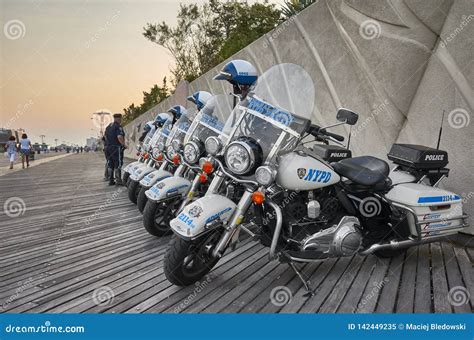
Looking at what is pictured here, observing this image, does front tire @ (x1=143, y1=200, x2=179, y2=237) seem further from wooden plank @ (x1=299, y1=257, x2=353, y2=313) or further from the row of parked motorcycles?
wooden plank @ (x1=299, y1=257, x2=353, y2=313)

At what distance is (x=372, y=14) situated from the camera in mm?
5270

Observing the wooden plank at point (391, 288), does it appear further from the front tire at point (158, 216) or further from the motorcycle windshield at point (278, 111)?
the front tire at point (158, 216)

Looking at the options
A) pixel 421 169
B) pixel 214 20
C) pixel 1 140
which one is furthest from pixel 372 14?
pixel 1 140

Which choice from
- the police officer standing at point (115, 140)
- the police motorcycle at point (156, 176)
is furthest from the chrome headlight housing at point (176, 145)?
the police officer standing at point (115, 140)

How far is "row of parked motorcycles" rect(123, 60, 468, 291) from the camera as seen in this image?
8.70ft

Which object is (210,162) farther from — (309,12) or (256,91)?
(309,12)

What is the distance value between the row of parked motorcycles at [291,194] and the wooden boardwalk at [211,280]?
239 millimetres

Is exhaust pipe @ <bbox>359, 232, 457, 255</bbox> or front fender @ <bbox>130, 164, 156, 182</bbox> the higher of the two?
front fender @ <bbox>130, 164, 156, 182</bbox>

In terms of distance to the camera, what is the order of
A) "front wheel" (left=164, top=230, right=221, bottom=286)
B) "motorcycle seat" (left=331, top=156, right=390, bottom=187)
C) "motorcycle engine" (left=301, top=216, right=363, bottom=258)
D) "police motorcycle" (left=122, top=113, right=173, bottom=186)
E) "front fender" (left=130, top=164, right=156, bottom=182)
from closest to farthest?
"front wheel" (left=164, top=230, right=221, bottom=286)
"motorcycle engine" (left=301, top=216, right=363, bottom=258)
"motorcycle seat" (left=331, top=156, right=390, bottom=187)
"front fender" (left=130, top=164, right=156, bottom=182)
"police motorcycle" (left=122, top=113, right=173, bottom=186)

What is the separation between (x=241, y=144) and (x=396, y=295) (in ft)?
5.27

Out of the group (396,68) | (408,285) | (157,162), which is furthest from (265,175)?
(157,162)

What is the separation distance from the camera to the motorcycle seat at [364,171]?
3094 millimetres

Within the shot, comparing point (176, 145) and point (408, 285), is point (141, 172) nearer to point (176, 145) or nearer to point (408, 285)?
point (176, 145)

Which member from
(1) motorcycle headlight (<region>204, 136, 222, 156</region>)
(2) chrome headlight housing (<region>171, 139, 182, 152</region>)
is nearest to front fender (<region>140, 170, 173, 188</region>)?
(2) chrome headlight housing (<region>171, 139, 182, 152</region>)
